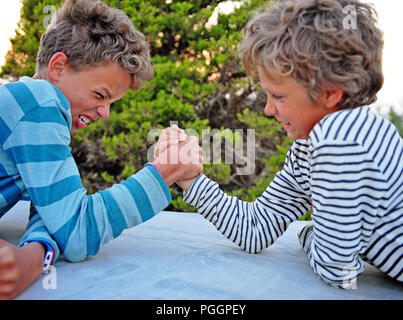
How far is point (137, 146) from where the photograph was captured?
372 centimetres

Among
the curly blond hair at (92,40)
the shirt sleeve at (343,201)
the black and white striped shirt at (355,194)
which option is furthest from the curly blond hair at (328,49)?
the curly blond hair at (92,40)

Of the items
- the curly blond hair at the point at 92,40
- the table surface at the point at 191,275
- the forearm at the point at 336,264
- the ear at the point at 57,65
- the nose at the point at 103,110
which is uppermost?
the curly blond hair at the point at 92,40

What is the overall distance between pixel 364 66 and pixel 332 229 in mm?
597

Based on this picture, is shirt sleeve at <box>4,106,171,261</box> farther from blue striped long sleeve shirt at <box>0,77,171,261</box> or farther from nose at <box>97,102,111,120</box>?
nose at <box>97,102,111,120</box>

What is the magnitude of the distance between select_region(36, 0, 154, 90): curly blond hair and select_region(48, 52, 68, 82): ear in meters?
0.03

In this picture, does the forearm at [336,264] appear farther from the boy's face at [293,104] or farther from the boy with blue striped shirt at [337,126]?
the boy's face at [293,104]

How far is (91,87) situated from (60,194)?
0.53 metres

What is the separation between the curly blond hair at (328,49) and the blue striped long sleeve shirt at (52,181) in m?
0.75

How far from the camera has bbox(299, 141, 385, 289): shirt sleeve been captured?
116 centimetres

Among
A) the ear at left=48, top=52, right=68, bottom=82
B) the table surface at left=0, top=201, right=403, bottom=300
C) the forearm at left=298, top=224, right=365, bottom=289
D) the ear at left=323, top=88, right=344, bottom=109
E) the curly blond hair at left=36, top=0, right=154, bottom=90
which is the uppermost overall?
the curly blond hair at left=36, top=0, right=154, bottom=90

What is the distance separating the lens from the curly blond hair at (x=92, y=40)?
5.52 ft

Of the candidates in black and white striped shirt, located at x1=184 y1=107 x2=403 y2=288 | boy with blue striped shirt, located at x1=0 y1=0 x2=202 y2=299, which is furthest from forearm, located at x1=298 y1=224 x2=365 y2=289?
boy with blue striped shirt, located at x1=0 y1=0 x2=202 y2=299
